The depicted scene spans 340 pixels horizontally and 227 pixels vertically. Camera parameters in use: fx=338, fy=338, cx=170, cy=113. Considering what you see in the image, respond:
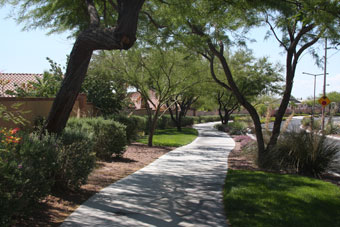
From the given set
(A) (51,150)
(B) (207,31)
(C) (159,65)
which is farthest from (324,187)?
Answer: (C) (159,65)

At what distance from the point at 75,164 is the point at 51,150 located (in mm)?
1092

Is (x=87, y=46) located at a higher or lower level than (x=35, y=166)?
higher

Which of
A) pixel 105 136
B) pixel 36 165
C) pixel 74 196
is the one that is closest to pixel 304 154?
pixel 105 136

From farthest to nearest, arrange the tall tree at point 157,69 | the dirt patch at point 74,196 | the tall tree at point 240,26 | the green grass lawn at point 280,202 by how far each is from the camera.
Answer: the tall tree at point 157,69 → the tall tree at point 240,26 → the green grass lawn at point 280,202 → the dirt patch at point 74,196

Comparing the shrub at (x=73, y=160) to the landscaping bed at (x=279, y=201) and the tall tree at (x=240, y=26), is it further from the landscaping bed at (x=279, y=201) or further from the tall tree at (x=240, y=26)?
the tall tree at (x=240, y=26)

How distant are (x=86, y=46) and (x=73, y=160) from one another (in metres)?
2.28

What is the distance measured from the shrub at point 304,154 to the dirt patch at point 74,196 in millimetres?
4536

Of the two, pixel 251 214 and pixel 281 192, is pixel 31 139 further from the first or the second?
pixel 281 192

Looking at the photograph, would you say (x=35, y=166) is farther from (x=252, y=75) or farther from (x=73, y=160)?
(x=252, y=75)

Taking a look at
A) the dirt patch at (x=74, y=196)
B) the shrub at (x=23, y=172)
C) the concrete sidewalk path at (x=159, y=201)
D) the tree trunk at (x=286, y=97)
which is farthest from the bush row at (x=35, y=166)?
the tree trunk at (x=286, y=97)

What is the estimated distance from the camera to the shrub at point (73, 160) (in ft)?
21.2

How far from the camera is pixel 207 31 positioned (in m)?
12.8

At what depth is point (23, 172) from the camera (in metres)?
4.45

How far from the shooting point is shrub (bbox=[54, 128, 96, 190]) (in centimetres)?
645
